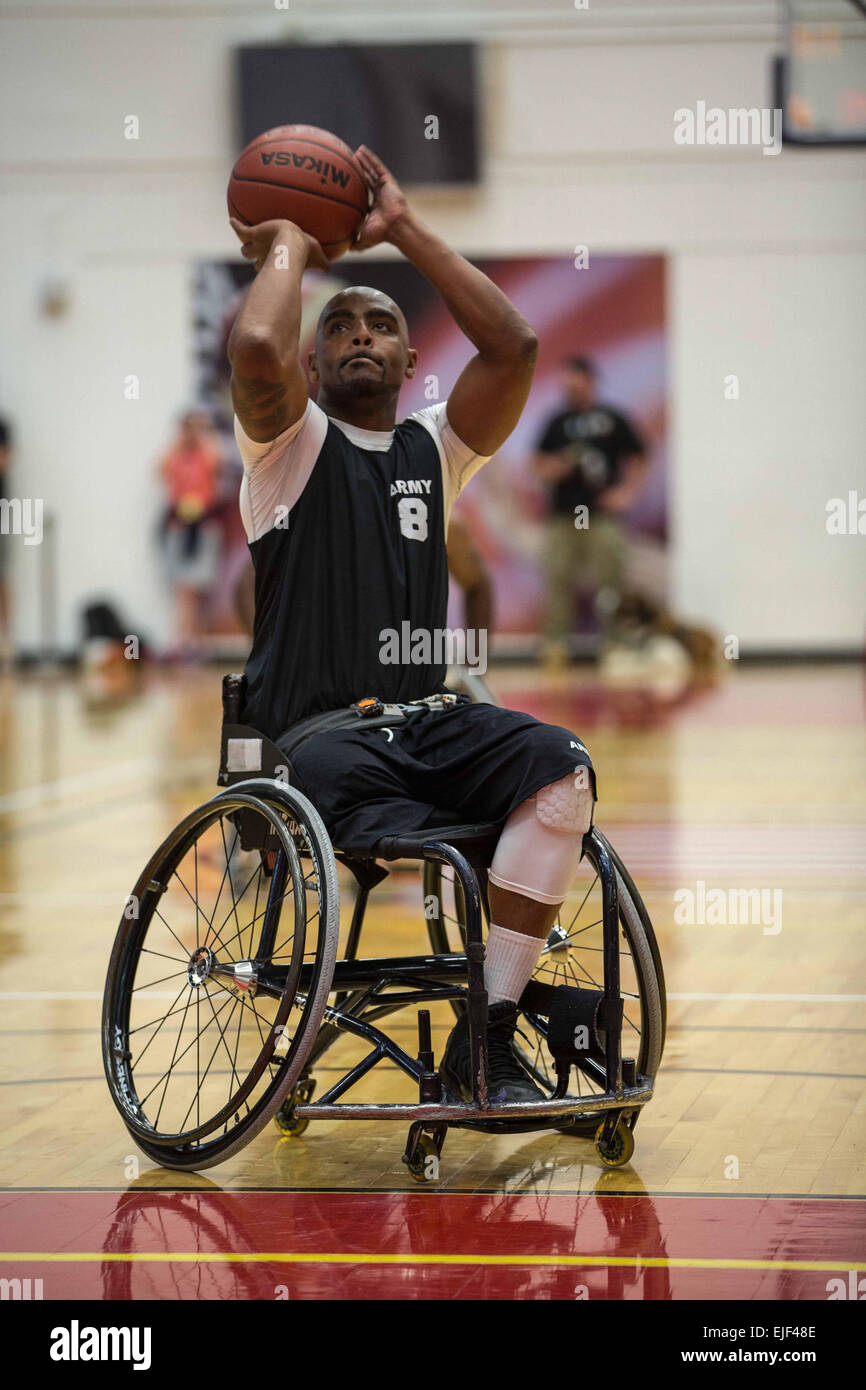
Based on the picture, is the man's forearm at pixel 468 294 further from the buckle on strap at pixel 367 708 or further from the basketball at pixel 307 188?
the buckle on strap at pixel 367 708

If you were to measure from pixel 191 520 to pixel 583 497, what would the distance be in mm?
3185

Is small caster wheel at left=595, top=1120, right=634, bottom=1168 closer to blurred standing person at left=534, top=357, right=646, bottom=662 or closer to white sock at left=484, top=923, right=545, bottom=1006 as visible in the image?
white sock at left=484, top=923, right=545, bottom=1006

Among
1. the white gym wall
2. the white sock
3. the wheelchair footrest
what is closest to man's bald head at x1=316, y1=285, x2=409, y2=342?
the white sock

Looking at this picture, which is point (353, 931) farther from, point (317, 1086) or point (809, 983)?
point (809, 983)

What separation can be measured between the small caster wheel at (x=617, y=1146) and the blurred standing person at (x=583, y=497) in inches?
438

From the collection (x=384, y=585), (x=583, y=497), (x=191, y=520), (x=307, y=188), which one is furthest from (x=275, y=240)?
(x=191, y=520)

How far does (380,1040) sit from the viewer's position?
9.72 feet

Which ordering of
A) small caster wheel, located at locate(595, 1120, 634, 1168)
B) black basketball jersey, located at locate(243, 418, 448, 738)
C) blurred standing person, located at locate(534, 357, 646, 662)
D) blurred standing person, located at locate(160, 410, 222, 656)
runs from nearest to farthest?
small caster wheel, located at locate(595, 1120, 634, 1168), black basketball jersey, located at locate(243, 418, 448, 738), blurred standing person, located at locate(534, 357, 646, 662), blurred standing person, located at locate(160, 410, 222, 656)

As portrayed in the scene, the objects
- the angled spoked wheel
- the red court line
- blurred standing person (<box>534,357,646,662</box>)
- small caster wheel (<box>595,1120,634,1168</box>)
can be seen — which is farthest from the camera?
blurred standing person (<box>534,357,646,662</box>)

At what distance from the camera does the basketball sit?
335 cm

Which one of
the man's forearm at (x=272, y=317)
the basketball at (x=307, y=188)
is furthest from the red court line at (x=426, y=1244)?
the basketball at (x=307, y=188)

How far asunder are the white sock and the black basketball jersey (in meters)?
0.51
